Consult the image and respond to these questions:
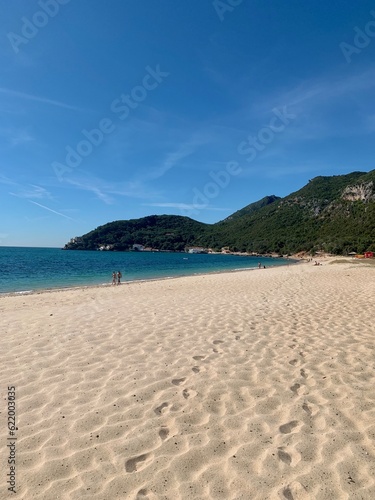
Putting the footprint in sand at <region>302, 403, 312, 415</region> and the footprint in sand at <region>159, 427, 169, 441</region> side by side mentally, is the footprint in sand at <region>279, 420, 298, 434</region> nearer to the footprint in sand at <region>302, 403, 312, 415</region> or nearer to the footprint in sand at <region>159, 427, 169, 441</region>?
the footprint in sand at <region>302, 403, 312, 415</region>

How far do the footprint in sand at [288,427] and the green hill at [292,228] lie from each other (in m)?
79.4

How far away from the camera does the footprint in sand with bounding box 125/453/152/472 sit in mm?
2936

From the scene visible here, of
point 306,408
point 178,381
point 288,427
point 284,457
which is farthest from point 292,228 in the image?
point 284,457

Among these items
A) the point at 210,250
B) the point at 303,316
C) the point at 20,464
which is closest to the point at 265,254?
the point at 210,250

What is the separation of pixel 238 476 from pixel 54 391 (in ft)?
9.74

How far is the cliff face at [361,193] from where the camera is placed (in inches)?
3815

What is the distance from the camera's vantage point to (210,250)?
15625 centimetres

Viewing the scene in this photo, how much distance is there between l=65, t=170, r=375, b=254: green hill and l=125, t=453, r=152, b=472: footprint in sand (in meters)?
80.8

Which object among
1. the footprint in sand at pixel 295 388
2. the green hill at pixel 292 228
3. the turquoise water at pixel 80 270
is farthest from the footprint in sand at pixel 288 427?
the green hill at pixel 292 228

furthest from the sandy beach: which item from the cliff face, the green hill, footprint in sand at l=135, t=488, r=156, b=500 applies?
the cliff face

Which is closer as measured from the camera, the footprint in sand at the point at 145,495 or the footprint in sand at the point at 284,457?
the footprint in sand at the point at 145,495

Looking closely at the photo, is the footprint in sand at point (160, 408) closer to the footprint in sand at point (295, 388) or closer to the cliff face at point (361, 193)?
the footprint in sand at point (295, 388)

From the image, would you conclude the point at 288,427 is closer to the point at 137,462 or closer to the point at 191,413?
the point at 191,413

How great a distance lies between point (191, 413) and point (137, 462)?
3.33ft
